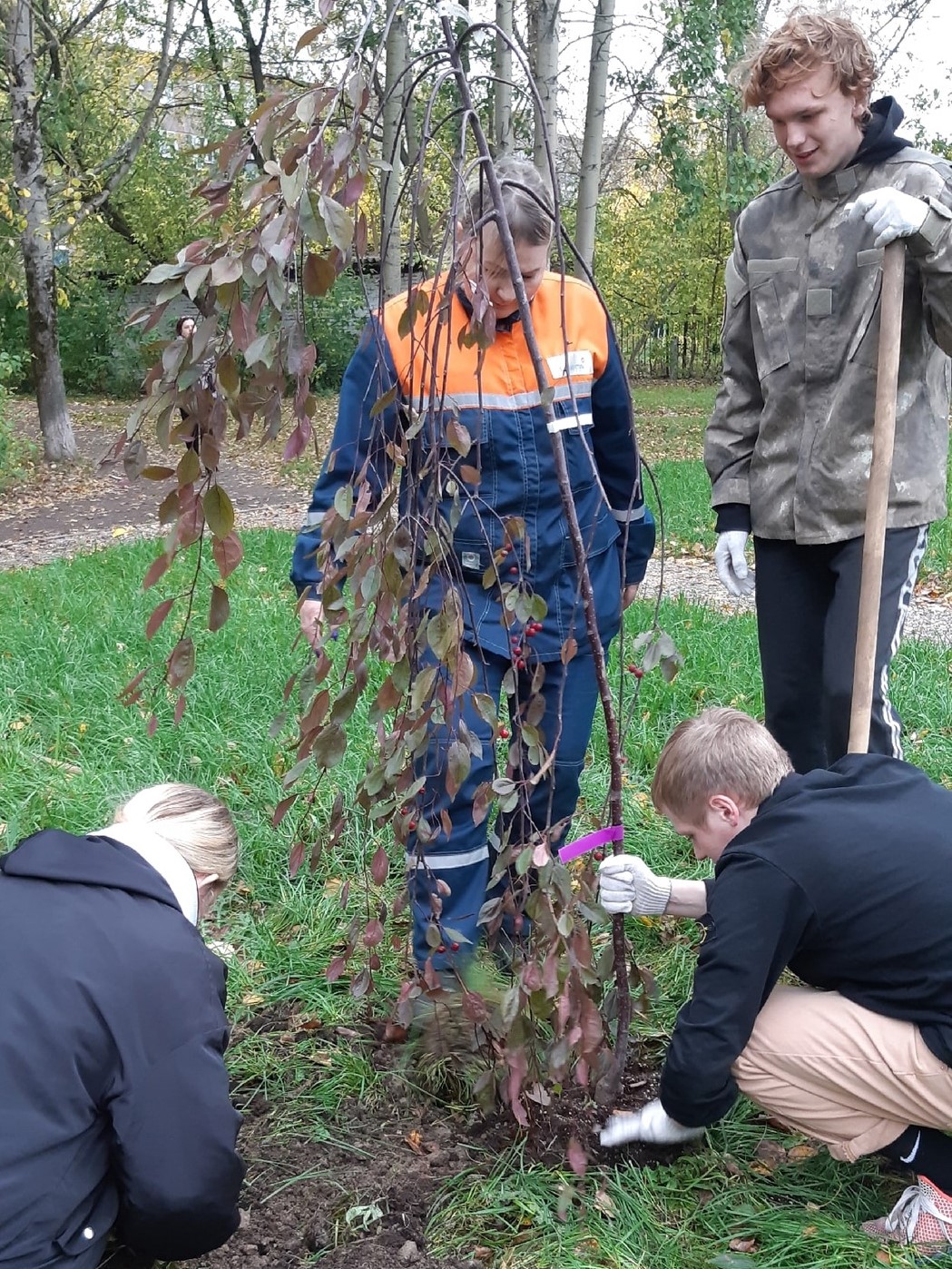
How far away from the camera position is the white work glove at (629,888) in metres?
2.08

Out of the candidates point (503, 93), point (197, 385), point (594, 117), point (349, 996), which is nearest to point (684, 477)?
point (594, 117)

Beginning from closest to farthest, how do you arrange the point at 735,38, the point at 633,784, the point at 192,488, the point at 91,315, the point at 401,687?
the point at 192,488 < the point at 401,687 < the point at 633,784 < the point at 735,38 < the point at 91,315

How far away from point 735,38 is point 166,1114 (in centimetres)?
1093

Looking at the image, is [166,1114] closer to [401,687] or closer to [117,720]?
[401,687]

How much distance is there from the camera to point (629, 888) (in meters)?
2.09

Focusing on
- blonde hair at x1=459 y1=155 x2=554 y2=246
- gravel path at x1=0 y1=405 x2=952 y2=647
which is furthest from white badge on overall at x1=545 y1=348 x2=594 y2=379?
gravel path at x1=0 y1=405 x2=952 y2=647

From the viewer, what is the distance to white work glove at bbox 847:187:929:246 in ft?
7.24

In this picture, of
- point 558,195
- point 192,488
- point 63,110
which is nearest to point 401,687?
point 192,488

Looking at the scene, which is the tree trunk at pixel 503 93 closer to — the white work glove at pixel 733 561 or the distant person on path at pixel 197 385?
the white work glove at pixel 733 561

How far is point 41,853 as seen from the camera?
1.66 metres

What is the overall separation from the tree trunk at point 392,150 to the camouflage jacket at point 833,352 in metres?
0.88

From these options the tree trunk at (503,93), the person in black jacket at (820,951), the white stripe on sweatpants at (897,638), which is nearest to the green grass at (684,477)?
the white stripe on sweatpants at (897,638)

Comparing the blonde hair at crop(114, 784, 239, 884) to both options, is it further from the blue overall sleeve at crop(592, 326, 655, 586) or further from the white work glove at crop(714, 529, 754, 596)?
the white work glove at crop(714, 529, 754, 596)

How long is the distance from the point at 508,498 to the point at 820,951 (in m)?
1.06
